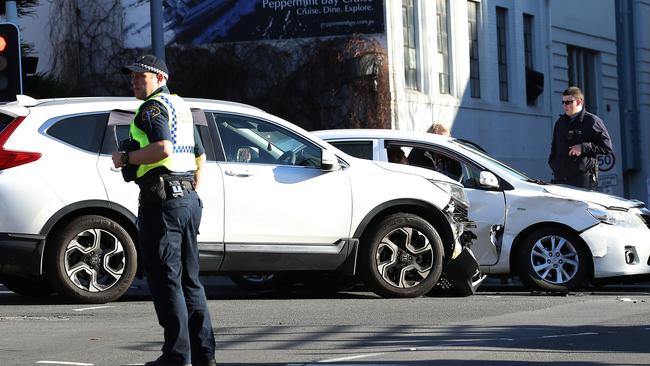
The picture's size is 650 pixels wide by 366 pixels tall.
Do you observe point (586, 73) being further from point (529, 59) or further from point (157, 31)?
point (157, 31)

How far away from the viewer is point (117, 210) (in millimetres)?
12062

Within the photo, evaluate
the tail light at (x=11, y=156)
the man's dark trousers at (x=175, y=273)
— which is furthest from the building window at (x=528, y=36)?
the man's dark trousers at (x=175, y=273)

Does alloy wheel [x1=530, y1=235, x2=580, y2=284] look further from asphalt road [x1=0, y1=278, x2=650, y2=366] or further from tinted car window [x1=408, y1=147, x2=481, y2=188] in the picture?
tinted car window [x1=408, y1=147, x2=481, y2=188]

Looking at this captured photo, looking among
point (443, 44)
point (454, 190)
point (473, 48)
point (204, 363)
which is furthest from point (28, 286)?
point (473, 48)

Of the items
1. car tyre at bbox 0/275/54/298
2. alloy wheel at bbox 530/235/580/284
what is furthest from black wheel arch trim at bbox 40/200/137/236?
alloy wheel at bbox 530/235/580/284

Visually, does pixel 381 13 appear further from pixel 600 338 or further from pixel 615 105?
pixel 600 338

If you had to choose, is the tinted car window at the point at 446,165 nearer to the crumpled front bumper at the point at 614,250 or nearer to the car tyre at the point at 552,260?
the car tyre at the point at 552,260

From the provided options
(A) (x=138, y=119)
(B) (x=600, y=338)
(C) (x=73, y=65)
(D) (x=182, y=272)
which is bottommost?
(B) (x=600, y=338)

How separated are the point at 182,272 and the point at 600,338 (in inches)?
124

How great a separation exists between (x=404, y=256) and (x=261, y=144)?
5.10 ft

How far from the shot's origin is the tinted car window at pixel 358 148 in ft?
47.1

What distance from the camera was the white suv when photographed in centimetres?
1189

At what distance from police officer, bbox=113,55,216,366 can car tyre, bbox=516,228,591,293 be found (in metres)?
6.52

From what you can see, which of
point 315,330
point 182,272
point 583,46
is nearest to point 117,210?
point 315,330
